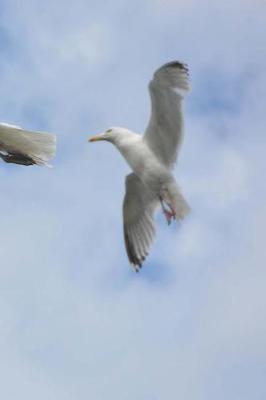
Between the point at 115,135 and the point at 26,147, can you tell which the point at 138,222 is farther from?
the point at 26,147

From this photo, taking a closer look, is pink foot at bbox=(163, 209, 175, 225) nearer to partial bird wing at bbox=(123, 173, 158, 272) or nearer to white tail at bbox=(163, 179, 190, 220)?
white tail at bbox=(163, 179, 190, 220)

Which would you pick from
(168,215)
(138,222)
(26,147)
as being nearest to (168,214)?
(168,215)

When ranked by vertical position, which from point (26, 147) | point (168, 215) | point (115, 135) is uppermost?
point (26, 147)

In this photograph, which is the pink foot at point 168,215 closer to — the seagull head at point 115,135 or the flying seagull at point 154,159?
the flying seagull at point 154,159

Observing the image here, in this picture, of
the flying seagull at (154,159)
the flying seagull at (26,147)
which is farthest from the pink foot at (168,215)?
the flying seagull at (26,147)

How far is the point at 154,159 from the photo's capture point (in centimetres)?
1189

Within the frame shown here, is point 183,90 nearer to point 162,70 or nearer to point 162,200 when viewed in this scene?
point 162,70

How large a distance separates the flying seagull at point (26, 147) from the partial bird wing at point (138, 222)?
96 cm

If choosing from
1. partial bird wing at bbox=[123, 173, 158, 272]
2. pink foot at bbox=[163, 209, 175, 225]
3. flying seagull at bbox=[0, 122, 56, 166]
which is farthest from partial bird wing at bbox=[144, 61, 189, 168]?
flying seagull at bbox=[0, 122, 56, 166]

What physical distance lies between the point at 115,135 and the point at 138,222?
0.96m

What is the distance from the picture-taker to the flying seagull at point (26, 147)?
12992 millimetres

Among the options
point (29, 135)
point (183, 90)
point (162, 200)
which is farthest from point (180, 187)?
point (29, 135)

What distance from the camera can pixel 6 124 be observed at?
12922 mm

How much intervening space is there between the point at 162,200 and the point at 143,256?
0.78m
